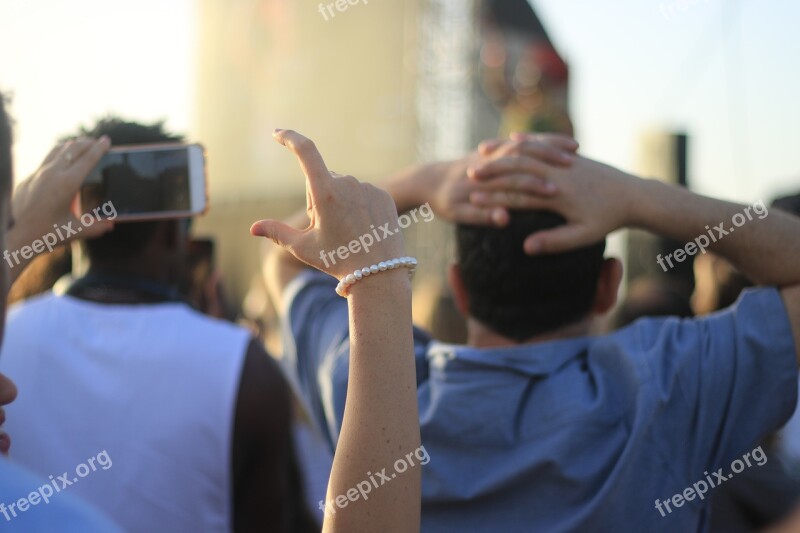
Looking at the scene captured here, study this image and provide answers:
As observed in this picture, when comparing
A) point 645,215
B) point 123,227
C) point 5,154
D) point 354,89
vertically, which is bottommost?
point 354,89

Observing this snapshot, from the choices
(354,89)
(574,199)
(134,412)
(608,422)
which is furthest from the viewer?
(354,89)

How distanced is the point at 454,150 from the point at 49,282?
28.2 ft

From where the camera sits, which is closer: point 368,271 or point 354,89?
point 368,271

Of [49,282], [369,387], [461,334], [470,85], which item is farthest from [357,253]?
[470,85]

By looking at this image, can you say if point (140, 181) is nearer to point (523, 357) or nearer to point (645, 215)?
point (523, 357)

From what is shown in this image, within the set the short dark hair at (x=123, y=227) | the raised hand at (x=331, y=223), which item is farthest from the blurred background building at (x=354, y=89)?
the raised hand at (x=331, y=223)

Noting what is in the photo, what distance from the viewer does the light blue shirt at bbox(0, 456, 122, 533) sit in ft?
2.56

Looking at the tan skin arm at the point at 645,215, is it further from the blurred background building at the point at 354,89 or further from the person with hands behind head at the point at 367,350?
the blurred background building at the point at 354,89

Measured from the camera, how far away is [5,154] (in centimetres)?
101

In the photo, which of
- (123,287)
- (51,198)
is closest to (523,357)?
(51,198)

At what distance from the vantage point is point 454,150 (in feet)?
36.6

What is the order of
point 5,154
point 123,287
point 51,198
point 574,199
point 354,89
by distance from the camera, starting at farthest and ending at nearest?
point 354,89, point 123,287, point 51,198, point 574,199, point 5,154

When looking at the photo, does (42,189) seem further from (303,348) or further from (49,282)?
(49,282)

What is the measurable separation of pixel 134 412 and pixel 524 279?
908 millimetres
